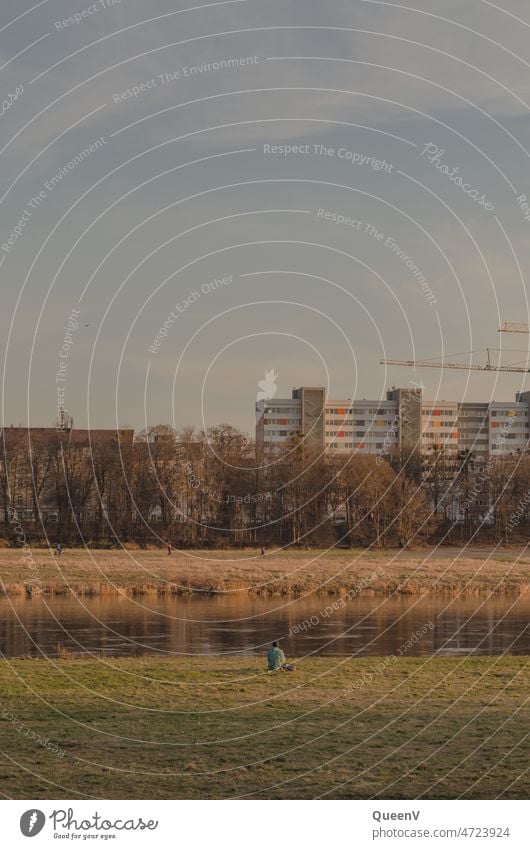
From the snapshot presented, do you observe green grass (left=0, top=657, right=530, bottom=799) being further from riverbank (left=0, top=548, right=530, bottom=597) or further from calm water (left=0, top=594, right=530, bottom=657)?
riverbank (left=0, top=548, right=530, bottom=597)

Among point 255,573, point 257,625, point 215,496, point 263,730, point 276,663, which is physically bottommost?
point 255,573

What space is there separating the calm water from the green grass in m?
5.80

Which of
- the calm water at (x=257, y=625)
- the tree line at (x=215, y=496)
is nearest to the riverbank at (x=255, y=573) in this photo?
the calm water at (x=257, y=625)

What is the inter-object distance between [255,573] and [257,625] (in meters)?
23.2

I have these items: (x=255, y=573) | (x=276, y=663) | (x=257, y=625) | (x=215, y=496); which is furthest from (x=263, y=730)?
(x=215, y=496)

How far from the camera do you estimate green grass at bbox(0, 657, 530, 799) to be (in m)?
16.4

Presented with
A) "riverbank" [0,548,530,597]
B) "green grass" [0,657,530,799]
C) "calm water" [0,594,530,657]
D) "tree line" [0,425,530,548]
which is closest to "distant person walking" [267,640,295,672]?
"green grass" [0,657,530,799]

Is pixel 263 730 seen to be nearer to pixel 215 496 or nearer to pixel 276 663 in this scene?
pixel 276 663

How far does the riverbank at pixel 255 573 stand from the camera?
5944cm

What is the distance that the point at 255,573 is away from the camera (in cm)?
6781

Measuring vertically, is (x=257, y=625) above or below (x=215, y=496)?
below

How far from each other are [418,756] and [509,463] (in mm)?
112657

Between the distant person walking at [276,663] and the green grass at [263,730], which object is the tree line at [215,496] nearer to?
the distant person walking at [276,663]

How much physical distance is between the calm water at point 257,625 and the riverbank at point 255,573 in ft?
10.7
